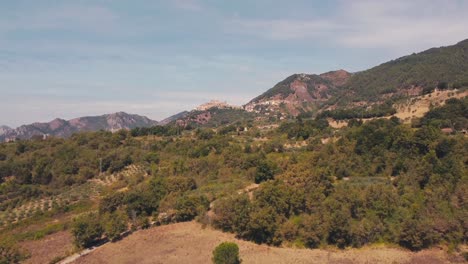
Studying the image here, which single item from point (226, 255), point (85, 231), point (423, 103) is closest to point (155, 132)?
point (85, 231)

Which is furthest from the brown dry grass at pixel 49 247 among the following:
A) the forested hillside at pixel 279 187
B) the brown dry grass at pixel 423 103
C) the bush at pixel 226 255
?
the brown dry grass at pixel 423 103

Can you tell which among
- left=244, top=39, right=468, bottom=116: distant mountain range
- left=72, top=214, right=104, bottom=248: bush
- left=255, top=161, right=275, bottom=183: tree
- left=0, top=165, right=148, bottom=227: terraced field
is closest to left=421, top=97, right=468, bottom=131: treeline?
left=255, top=161, right=275, bottom=183: tree

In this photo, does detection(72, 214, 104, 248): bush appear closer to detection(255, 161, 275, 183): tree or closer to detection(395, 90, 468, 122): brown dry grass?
detection(255, 161, 275, 183): tree

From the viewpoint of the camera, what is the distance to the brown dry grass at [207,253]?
25.8m

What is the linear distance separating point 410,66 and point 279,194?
14882 centimetres

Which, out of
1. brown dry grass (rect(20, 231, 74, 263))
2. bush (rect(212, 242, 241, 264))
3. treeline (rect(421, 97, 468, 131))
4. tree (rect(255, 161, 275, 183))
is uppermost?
treeline (rect(421, 97, 468, 131))

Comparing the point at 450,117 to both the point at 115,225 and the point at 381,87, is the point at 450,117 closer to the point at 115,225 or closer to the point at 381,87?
A: the point at 115,225

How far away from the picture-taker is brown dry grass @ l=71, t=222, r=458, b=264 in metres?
25.8

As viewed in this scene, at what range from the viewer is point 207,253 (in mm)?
27578

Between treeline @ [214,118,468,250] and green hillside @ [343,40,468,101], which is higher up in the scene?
green hillside @ [343,40,468,101]

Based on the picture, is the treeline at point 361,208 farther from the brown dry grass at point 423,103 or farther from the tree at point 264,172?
the brown dry grass at point 423,103

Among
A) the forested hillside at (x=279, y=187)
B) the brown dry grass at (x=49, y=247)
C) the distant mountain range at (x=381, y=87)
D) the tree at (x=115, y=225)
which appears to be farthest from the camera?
the distant mountain range at (x=381, y=87)

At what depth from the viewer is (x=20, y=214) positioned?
41.2 meters

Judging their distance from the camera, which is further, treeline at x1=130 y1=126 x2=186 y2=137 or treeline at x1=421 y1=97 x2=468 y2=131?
treeline at x1=130 y1=126 x2=186 y2=137
